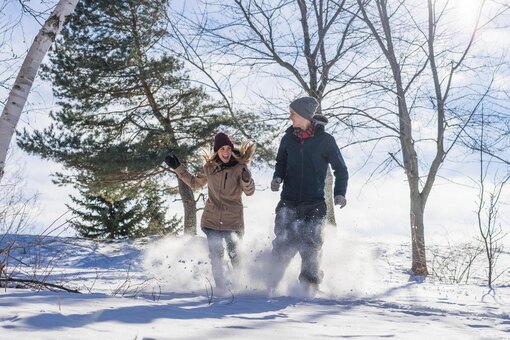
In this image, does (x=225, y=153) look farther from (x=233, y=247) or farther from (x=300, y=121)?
(x=233, y=247)

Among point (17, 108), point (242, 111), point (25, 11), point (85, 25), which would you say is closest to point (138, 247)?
point (242, 111)

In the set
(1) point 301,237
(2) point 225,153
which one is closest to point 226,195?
(2) point 225,153

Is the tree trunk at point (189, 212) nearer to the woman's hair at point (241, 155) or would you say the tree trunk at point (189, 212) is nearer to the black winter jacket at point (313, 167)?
the woman's hair at point (241, 155)

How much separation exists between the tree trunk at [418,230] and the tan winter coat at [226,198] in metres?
6.40

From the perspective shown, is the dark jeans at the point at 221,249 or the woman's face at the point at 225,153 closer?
Answer: the dark jeans at the point at 221,249

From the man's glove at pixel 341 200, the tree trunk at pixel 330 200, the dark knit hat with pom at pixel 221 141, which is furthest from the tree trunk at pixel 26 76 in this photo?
the tree trunk at pixel 330 200

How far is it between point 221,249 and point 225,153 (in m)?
1.01

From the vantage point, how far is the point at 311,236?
551cm

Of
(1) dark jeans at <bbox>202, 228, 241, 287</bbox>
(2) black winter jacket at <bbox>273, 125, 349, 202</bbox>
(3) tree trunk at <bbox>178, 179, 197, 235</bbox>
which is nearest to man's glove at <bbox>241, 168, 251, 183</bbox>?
(2) black winter jacket at <bbox>273, 125, 349, 202</bbox>

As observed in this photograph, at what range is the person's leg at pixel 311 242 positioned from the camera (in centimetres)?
539

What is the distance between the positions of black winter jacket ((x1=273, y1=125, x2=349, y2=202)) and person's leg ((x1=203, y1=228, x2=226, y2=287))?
2.77 feet

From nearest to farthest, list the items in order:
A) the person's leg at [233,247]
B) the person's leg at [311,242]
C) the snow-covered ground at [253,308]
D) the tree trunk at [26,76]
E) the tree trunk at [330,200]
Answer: the snow-covered ground at [253,308] → the tree trunk at [26,76] → the person's leg at [311,242] → the person's leg at [233,247] → the tree trunk at [330,200]

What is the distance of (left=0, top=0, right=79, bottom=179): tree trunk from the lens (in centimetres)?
457

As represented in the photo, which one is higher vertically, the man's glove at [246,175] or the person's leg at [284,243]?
the man's glove at [246,175]
